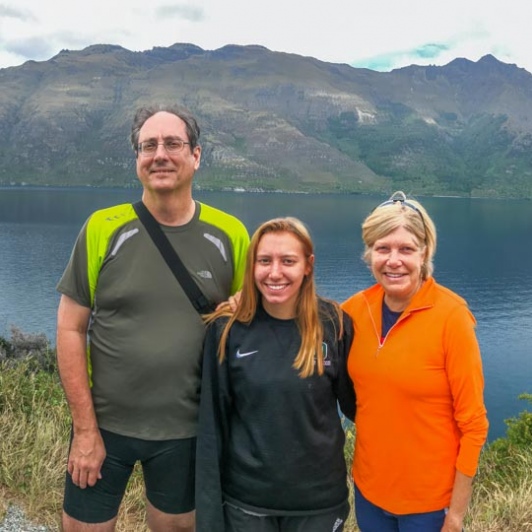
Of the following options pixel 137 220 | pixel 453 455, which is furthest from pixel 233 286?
pixel 453 455

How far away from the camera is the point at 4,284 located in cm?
4781

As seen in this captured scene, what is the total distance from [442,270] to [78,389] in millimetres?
62495

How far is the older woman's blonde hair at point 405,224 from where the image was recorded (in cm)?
293

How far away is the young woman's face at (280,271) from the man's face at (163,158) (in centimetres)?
62

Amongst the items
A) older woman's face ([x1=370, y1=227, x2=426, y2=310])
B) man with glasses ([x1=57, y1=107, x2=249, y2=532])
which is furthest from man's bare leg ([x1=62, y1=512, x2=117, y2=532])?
older woman's face ([x1=370, y1=227, x2=426, y2=310])

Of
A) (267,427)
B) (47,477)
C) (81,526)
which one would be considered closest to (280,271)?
(267,427)

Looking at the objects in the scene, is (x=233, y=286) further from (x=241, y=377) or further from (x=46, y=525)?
(x=46, y=525)

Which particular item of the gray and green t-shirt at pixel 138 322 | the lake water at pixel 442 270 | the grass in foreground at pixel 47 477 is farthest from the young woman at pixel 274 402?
the lake water at pixel 442 270

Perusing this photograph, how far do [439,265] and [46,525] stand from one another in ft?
213

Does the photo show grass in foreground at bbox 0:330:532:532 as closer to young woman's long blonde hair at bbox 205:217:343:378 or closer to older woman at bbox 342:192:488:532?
older woman at bbox 342:192:488:532

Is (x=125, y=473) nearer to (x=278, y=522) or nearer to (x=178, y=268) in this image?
(x=278, y=522)

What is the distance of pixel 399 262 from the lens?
288 cm

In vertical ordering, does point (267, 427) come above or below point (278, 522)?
above

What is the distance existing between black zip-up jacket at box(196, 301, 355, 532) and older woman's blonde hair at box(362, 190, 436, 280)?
545 millimetres
